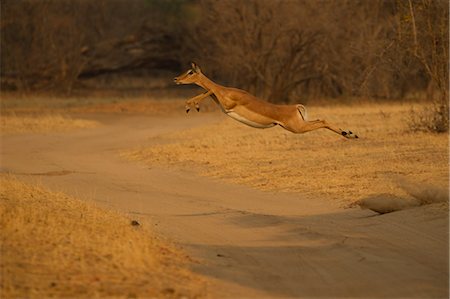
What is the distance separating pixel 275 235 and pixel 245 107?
2.35 metres

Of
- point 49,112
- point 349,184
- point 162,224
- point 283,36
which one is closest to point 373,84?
point 283,36

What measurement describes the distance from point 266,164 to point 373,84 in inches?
777

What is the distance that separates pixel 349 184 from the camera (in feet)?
46.6

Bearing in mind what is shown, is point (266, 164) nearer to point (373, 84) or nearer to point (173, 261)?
point (173, 261)

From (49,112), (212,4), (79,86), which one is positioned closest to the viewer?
(49,112)

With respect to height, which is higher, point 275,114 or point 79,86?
point 275,114

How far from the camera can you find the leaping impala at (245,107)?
40.4 ft

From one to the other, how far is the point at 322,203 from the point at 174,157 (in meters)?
7.20

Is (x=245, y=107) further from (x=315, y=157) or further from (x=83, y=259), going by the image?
(x=315, y=157)

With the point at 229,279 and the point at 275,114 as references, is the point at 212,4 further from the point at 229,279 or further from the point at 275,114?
the point at 229,279

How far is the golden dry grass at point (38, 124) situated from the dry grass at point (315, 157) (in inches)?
165

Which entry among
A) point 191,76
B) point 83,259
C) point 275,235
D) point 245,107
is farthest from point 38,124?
point 83,259

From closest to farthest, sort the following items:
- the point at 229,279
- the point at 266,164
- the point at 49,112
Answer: the point at 229,279 < the point at 266,164 < the point at 49,112

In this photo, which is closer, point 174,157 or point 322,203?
point 322,203
